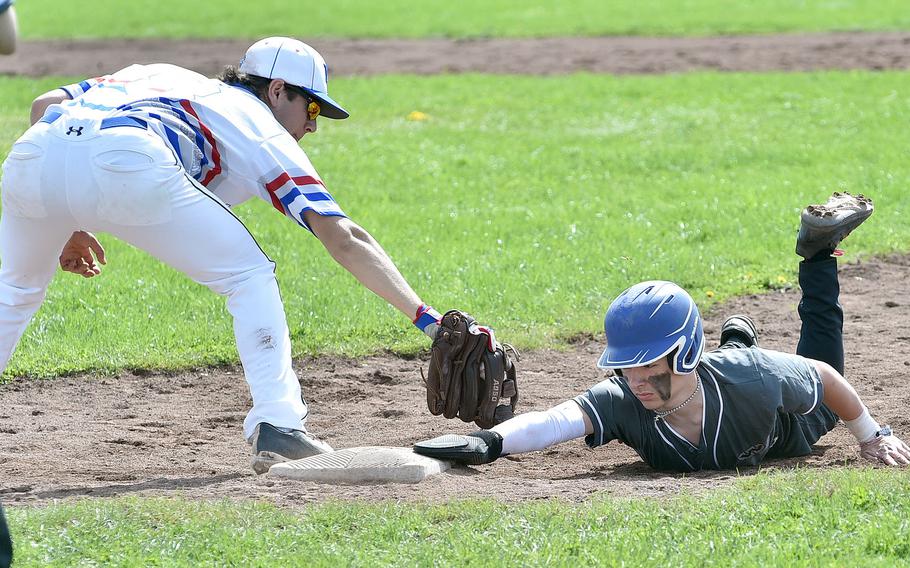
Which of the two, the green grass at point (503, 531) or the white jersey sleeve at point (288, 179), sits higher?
the white jersey sleeve at point (288, 179)

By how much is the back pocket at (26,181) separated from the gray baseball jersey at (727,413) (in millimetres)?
2446

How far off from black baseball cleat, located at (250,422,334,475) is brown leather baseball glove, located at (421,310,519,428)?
0.72m

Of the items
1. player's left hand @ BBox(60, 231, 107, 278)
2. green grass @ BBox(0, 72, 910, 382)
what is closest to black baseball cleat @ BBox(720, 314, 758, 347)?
green grass @ BBox(0, 72, 910, 382)

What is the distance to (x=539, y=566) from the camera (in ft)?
12.9

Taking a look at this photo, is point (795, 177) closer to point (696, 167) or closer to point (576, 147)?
point (696, 167)

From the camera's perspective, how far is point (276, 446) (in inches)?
196

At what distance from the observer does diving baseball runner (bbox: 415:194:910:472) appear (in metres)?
4.99

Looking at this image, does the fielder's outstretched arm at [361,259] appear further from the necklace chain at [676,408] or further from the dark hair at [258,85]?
the necklace chain at [676,408]

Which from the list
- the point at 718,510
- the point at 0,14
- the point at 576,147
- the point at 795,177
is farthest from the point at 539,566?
the point at 576,147

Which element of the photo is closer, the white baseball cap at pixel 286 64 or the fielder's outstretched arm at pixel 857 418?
the fielder's outstretched arm at pixel 857 418

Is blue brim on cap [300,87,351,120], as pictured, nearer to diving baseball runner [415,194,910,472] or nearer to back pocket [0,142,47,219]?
back pocket [0,142,47,219]

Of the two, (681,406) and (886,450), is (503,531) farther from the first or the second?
(886,450)

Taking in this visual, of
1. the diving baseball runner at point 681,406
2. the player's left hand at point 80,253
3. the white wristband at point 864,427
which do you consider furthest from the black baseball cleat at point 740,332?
the player's left hand at point 80,253

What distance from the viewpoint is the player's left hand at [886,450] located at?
5.12 metres
